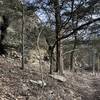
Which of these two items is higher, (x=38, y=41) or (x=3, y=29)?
(x=3, y=29)

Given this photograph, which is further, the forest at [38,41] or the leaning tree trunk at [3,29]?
the leaning tree trunk at [3,29]

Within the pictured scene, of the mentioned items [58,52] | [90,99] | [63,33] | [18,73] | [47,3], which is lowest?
[90,99]

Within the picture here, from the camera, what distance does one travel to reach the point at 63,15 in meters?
13.5

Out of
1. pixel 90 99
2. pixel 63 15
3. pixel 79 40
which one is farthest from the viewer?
pixel 79 40

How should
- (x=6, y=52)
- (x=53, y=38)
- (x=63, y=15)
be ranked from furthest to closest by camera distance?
(x=6, y=52)
(x=53, y=38)
(x=63, y=15)

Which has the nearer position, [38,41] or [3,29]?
[38,41]

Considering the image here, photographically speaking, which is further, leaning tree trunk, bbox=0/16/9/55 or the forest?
leaning tree trunk, bbox=0/16/9/55

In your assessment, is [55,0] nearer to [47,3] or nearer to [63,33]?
[47,3]

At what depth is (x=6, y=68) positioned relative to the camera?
11.6m

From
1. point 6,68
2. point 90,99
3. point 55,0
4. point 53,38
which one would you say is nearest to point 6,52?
point 53,38

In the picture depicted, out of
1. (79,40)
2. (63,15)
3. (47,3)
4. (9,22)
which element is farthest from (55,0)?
(79,40)

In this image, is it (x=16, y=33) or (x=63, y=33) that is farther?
(x=16, y=33)

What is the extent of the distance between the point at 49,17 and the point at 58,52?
10.9 ft

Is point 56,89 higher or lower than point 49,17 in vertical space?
lower
